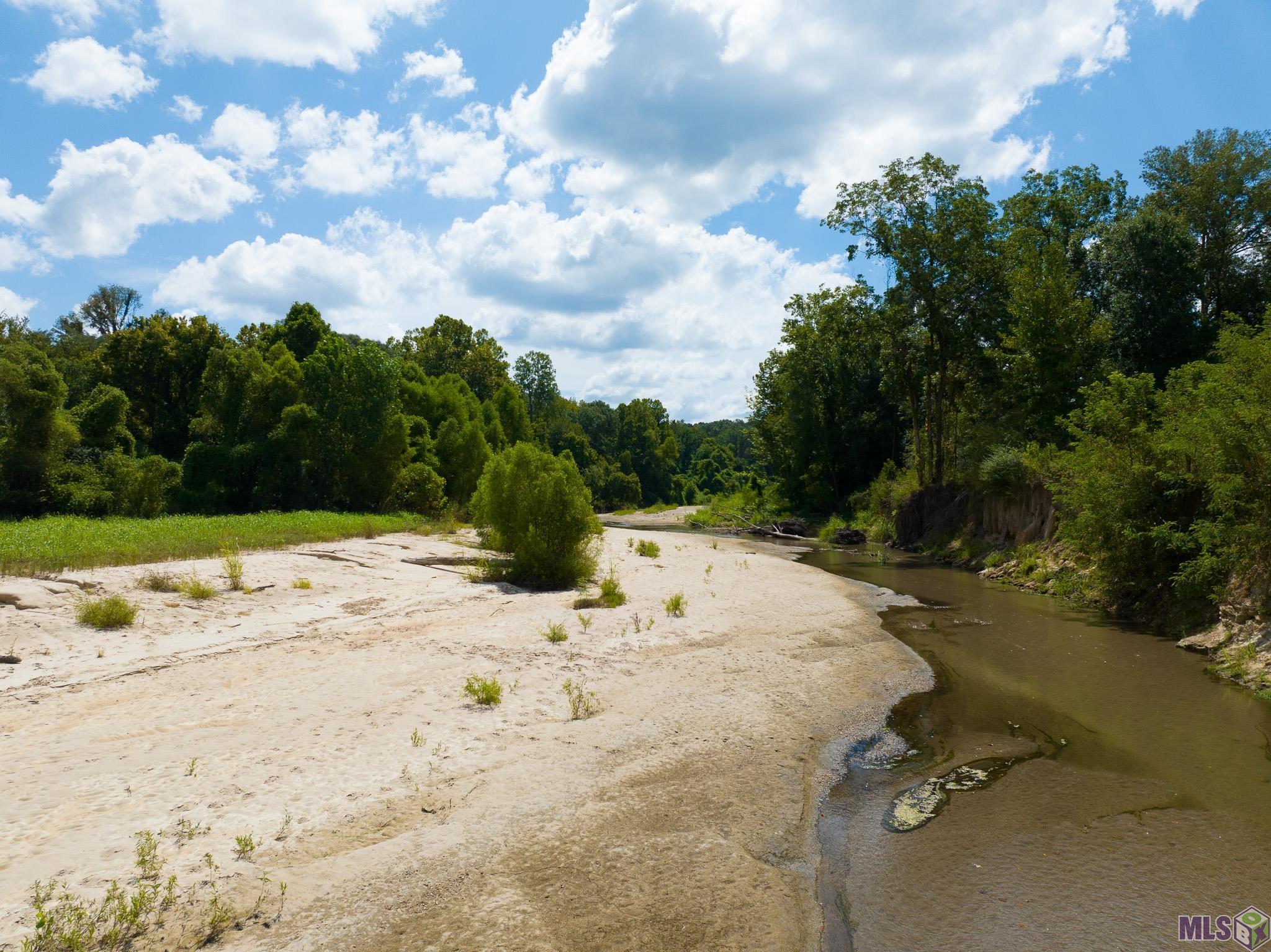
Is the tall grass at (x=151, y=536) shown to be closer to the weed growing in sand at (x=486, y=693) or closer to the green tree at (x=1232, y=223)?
the weed growing in sand at (x=486, y=693)

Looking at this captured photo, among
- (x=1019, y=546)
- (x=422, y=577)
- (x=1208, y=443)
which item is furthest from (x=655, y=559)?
(x=1208, y=443)

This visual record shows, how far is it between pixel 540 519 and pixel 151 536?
40.7ft

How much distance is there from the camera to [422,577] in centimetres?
1980

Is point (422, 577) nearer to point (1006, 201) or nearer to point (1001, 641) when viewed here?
point (1001, 641)

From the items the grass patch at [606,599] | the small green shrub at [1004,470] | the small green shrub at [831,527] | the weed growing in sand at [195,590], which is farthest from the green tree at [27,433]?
the small green shrub at [1004,470]

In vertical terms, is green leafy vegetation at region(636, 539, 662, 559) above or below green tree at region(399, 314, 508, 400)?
below

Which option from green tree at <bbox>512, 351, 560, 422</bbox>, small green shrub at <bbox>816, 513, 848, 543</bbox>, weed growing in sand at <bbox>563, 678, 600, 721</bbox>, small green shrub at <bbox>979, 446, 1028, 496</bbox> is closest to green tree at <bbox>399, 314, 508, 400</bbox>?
green tree at <bbox>512, 351, 560, 422</bbox>

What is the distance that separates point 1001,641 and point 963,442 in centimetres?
2247

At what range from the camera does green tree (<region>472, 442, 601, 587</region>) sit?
20.0 meters

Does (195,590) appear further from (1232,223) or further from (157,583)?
(1232,223)

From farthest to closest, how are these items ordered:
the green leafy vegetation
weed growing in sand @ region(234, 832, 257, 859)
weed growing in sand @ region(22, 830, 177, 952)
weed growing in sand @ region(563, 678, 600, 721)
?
the green leafy vegetation → weed growing in sand @ region(563, 678, 600, 721) → weed growing in sand @ region(234, 832, 257, 859) → weed growing in sand @ region(22, 830, 177, 952)

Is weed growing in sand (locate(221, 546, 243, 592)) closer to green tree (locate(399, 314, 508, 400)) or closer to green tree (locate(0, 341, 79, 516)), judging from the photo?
green tree (locate(0, 341, 79, 516))

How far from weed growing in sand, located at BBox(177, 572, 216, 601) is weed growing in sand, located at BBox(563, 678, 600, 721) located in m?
9.32

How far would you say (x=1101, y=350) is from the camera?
97.2ft
